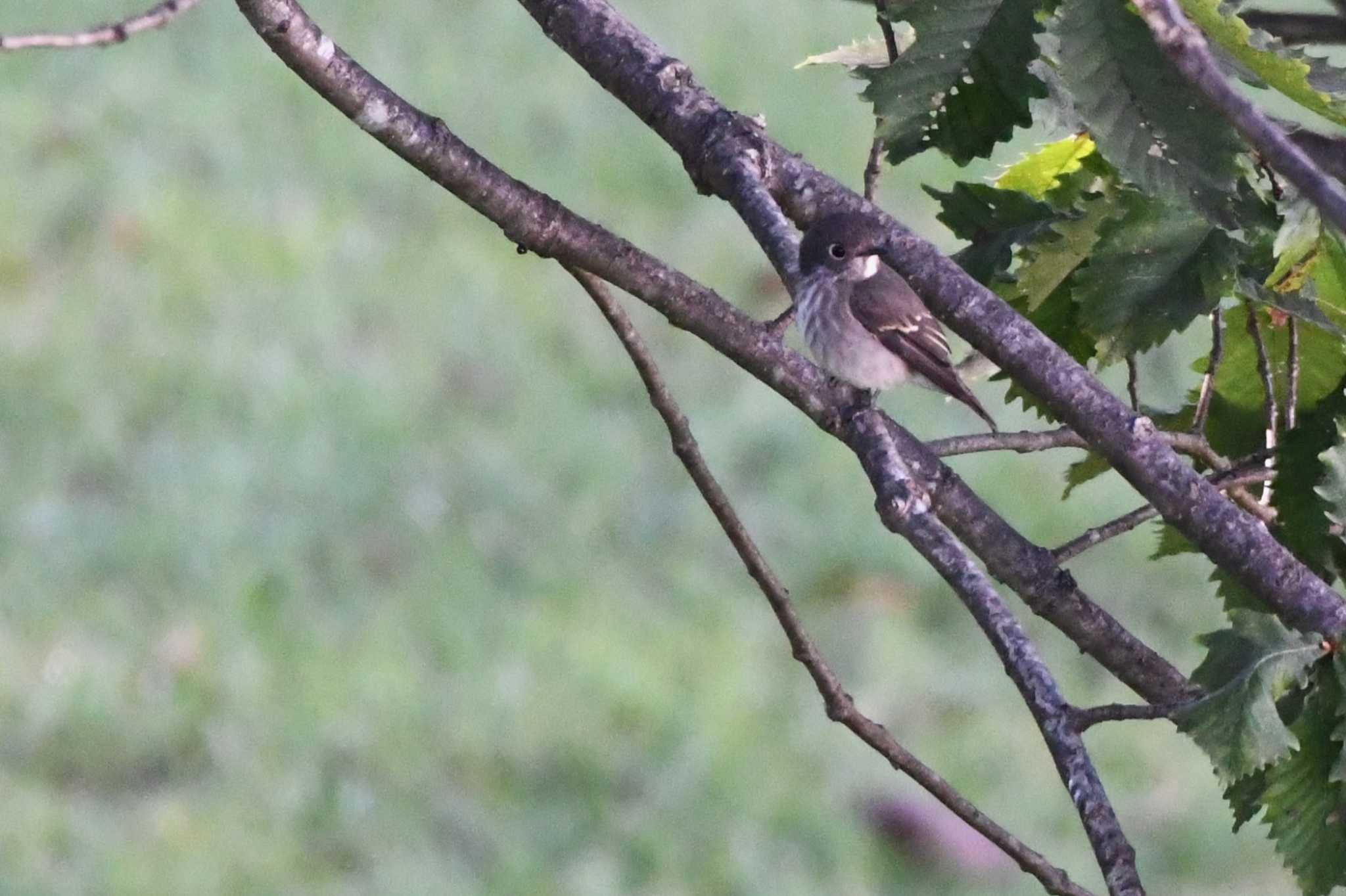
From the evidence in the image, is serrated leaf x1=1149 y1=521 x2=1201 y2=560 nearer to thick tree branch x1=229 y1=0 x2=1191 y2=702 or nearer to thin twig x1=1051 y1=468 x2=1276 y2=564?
thin twig x1=1051 y1=468 x2=1276 y2=564

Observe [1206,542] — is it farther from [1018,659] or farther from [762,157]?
[762,157]

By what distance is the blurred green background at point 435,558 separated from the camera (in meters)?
5.70

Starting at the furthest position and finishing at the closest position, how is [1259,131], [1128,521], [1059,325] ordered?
[1059,325] < [1128,521] < [1259,131]

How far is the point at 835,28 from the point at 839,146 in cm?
180

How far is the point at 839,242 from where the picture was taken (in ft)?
9.70

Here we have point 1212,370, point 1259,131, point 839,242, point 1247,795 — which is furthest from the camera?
point 839,242

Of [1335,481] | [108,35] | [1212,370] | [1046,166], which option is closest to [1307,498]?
[1335,481]

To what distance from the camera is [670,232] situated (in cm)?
912

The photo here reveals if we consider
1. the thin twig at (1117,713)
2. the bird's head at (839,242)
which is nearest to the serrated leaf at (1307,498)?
the thin twig at (1117,713)

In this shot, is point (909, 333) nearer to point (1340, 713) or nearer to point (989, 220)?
point (989, 220)

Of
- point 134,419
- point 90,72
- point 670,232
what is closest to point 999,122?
point 134,419

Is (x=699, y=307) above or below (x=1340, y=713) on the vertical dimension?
above

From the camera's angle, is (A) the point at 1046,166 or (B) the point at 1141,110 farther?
(A) the point at 1046,166

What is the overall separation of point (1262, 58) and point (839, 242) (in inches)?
47.3
